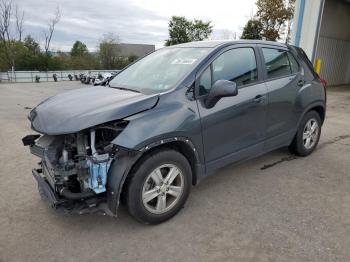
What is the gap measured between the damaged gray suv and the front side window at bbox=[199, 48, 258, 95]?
12mm

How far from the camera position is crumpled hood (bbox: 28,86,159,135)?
8.54ft

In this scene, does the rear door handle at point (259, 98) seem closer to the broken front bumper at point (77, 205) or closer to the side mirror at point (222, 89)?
the side mirror at point (222, 89)

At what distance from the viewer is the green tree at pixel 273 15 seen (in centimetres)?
2816

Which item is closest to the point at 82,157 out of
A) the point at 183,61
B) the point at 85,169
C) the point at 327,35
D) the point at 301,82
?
the point at 85,169

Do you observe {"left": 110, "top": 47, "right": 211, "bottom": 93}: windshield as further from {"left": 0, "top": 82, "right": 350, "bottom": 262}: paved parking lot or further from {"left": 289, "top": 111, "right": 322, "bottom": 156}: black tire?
{"left": 289, "top": 111, "right": 322, "bottom": 156}: black tire

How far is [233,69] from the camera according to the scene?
11.5 ft

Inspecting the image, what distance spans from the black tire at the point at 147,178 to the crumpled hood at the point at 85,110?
473 millimetres

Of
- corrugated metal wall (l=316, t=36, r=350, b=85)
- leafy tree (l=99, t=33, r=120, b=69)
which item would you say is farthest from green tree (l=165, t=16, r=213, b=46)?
corrugated metal wall (l=316, t=36, r=350, b=85)

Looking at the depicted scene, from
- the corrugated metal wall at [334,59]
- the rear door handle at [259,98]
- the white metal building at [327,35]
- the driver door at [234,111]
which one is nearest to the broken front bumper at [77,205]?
the driver door at [234,111]

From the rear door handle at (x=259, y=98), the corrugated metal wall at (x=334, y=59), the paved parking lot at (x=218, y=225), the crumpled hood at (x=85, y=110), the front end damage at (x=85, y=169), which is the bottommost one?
the paved parking lot at (x=218, y=225)

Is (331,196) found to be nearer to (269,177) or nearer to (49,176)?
(269,177)

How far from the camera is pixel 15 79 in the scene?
113ft

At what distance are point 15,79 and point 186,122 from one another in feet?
121

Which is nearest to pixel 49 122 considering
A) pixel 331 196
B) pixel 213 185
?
pixel 213 185
